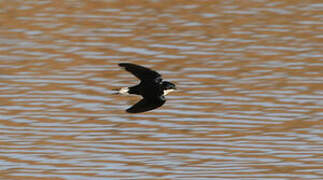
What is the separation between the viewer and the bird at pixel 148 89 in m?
11.5

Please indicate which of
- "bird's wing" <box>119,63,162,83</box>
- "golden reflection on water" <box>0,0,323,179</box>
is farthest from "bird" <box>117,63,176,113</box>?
"golden reflection on water" <box>0,0,323,179</box>

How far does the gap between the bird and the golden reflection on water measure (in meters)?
1.33

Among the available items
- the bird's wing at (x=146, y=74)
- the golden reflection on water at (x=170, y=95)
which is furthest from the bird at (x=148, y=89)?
the golden reflection on water at (x=170, y=95)

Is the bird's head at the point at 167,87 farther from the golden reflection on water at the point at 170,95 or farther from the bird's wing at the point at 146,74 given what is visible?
the golden reflection on water at the point at 170,95

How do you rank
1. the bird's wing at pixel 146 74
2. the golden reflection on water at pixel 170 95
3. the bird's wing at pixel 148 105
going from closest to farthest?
the bird's wing at pixel 148 105, the bird's wing at pixel 146 74, the golden reflection on water at pixel 170 95

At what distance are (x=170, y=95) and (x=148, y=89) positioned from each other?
218 inches

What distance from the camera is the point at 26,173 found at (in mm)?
12727

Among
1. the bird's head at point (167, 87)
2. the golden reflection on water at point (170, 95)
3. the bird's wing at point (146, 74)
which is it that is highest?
the bird's wing at point (146, 74)

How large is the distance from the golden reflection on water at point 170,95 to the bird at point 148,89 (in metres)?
1.33

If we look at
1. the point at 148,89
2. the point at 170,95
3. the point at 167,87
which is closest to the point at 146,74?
the point at 148,89

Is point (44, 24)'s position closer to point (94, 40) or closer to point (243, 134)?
point (94, 40)

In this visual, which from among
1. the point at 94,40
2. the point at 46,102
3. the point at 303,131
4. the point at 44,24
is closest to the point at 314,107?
the point at 303,131

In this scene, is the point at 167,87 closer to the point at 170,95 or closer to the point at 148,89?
the point at 148,89

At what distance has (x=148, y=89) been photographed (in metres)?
11.6
